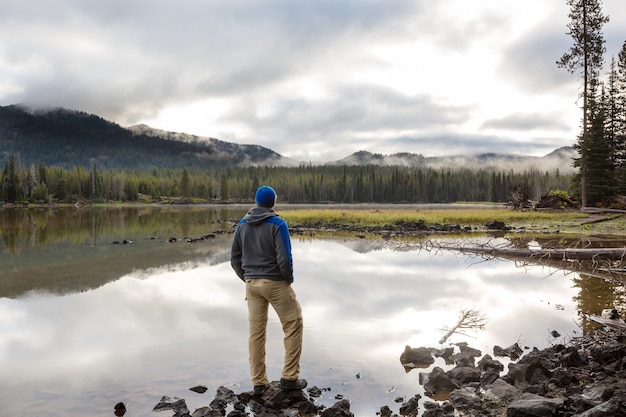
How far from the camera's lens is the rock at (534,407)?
5.52 meters

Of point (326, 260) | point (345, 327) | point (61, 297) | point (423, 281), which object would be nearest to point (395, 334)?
point (345, 327)

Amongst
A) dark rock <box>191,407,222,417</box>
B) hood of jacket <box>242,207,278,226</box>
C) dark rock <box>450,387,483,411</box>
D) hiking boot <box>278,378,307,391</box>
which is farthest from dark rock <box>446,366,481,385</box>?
hood of jacket <box>242,207,278,226</box>

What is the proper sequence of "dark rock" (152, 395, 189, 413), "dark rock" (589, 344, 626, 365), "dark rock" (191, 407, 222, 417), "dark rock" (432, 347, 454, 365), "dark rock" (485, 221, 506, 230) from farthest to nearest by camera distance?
"dark rock" (485, 221, 506, 230) < "dark rock" (432, 347, 454, 365) < "dark rock" (589, 344, 626, 365) < "dark rock" (152, 395, 189, 413) < "dark rock" (191, 407, 222, 417)

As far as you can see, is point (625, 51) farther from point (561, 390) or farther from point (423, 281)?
point (561, 390)

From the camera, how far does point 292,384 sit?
6.86m

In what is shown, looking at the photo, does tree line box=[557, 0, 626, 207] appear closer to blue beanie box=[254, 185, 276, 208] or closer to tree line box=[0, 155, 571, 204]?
blue beanie box=[254, 185, 276, 208]

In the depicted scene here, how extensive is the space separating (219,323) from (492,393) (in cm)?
607

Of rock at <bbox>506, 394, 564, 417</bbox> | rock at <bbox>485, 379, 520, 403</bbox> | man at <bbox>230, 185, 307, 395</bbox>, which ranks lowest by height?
rock at <bbox>485, 379, 520, 403</bbox>

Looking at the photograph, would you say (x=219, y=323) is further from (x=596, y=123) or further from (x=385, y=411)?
(x=596, y=123)

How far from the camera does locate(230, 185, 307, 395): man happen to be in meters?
6.84

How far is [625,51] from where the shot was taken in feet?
161

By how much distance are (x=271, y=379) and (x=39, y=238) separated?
3179 cm

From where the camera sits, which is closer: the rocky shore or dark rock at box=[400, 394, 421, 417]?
the rocky shore

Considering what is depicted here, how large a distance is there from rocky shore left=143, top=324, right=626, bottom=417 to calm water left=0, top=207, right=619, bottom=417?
0.25 metres
